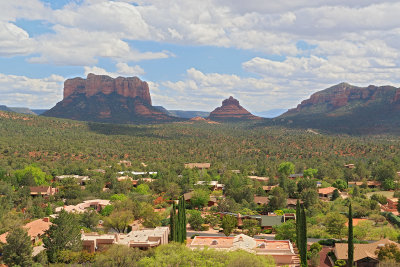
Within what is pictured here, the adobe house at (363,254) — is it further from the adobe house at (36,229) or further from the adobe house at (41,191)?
the adobe house at (41,191)

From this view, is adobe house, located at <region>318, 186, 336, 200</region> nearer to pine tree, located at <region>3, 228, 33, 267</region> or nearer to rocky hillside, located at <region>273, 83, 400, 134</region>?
pine tree, located at <region>3, 228, 33, 267</region>

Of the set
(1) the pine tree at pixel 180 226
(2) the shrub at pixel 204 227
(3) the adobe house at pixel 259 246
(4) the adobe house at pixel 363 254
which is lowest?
(2) the shrub at pixel 204 227

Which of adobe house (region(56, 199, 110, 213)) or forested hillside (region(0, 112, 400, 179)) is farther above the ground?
forested hillside (region(0, 112, 400, 179))

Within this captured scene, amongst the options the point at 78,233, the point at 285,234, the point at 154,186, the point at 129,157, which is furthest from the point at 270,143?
Answer: the point at 78,233

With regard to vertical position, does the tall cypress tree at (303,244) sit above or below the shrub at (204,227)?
above

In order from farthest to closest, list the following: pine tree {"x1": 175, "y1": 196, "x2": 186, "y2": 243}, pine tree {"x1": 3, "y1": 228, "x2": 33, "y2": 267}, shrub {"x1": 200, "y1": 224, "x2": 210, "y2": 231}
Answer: shrub {"x1": 200, "y1": 224, "x2": 210, "y2": 231}
pine tree {"x1": 175, "y1": 196, "x2": 186, "y2": 243}
pine tree {"x1": 3, "y1": 228, "x2": 33, "y2": 267}

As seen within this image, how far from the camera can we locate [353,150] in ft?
362

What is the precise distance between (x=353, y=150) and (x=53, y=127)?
78.3 m

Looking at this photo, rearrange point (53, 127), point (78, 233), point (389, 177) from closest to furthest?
point (78, 233) → point (389, 177) → point (53, 127)

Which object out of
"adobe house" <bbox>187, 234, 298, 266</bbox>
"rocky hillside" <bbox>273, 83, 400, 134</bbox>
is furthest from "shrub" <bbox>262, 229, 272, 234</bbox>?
"rocky hillside" <bbox>273, 83, 400, 134</bbox>

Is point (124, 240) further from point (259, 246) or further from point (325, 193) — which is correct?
point (325, 193)

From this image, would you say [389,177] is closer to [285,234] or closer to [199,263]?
[285,234]

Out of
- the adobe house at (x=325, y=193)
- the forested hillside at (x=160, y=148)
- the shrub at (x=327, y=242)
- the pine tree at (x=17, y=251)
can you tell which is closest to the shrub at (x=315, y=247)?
the shrub at (x=327, y=242)

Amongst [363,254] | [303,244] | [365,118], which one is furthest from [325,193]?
[365,118]
